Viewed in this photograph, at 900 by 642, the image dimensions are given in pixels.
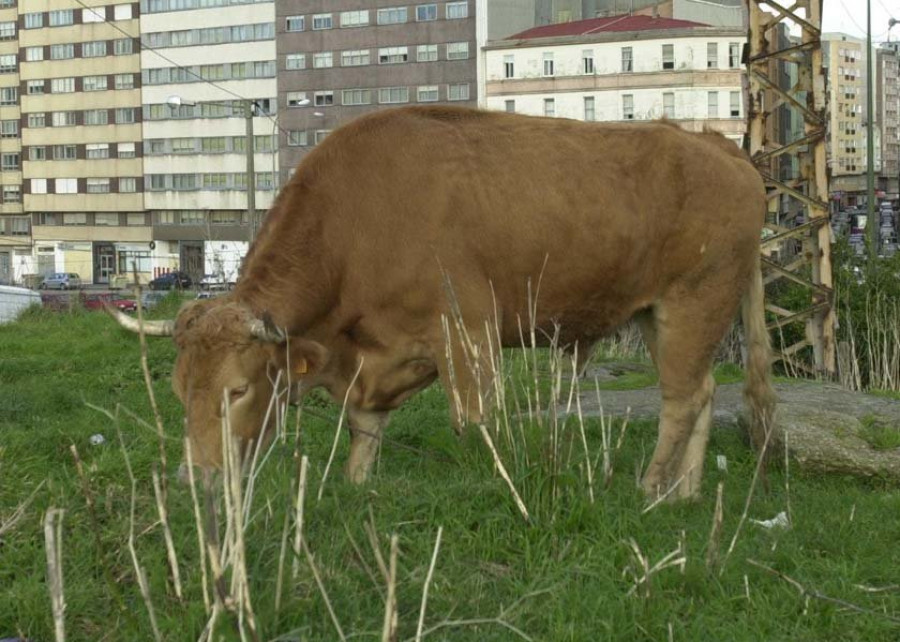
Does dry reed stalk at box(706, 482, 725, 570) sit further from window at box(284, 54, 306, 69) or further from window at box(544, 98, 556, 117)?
window at box(284, 54, 306, 69)

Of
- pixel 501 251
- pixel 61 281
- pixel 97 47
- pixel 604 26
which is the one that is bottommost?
pixel 61 281

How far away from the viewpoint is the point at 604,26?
245ft

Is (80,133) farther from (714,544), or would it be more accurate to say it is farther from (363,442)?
(714,544)

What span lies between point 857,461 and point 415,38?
7664cm

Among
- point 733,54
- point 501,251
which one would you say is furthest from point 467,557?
point 733,54

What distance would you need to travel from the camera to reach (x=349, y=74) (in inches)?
3233

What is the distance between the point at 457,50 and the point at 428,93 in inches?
151

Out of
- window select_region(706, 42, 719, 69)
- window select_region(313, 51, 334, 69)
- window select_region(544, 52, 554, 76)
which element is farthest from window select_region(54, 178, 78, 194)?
window select_region(706, 42, 719, 69)

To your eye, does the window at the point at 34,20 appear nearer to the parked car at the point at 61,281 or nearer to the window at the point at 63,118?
the window at the point at 63,118

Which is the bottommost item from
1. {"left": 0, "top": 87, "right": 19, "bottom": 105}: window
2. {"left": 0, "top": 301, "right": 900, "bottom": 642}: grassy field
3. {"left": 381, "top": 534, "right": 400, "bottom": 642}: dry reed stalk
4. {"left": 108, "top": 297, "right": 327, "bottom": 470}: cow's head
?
{"left": 0, "top": 301, "right": 900, "bottom": 642}: grassy field

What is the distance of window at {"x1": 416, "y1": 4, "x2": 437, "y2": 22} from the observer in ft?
259

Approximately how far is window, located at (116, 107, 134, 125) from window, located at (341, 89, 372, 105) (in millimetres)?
18018

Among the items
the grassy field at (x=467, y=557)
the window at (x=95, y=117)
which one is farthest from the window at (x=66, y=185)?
the grassy field at (x=467, y=557)

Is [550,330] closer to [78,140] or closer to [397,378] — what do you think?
[397,378]
